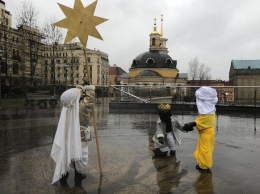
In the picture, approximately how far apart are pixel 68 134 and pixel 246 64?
7686 cm

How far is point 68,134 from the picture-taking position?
16.4 ft

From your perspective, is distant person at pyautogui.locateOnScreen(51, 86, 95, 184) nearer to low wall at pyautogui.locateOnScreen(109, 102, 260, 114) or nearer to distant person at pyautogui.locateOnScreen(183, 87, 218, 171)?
distant person at pyautogui.locateOnScreen(183, 87, 218, 171)

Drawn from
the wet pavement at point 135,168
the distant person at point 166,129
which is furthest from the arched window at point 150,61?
the distant person at point 166,129

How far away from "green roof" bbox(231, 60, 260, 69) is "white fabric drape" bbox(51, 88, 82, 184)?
74.7 m

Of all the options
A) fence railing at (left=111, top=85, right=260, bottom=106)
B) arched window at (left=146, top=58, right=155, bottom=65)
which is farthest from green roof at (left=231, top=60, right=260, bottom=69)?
fence railing at (left=111, top=85, right=260, bottom=106)

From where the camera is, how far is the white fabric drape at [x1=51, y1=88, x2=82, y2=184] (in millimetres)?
4948

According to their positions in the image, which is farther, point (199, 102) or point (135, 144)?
point (135, 144)

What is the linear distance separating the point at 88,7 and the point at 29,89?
27.7m

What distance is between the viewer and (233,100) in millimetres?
19859

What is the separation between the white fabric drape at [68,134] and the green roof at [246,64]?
74.7m

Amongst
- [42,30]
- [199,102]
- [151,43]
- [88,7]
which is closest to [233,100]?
[199,102]

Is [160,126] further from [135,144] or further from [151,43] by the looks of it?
[151,43]

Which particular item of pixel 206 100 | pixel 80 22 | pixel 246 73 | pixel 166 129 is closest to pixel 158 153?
pixel 166 129

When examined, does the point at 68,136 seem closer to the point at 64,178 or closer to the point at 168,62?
the point at 64,178
